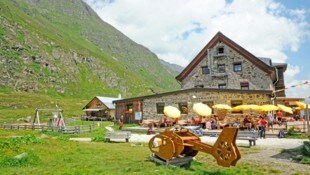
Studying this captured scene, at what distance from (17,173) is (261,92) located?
92.0ft

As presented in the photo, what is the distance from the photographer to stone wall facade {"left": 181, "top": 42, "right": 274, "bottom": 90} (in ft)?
131

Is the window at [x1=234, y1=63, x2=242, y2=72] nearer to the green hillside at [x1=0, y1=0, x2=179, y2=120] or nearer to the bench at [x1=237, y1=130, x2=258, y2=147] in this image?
the bench at [x1=237, y1=130, x2=258, y2=147]

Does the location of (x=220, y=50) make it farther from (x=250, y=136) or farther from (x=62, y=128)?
(x=250, y=136)

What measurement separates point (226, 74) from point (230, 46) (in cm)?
366

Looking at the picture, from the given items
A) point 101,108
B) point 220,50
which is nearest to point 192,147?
point 220,50

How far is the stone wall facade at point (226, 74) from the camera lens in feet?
131

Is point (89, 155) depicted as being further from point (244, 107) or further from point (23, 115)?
point (23, 115)

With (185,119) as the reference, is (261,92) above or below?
above

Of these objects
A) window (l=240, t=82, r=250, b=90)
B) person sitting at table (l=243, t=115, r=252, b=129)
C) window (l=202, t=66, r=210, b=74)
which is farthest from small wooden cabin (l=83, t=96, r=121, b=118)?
person sitting at table (l=243, t=115, r=252, b=129)

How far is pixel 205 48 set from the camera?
43594 mm

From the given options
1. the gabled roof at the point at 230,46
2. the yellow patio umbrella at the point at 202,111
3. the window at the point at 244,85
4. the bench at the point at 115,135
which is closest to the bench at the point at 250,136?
the yellow patio umbrella at the point at 202,111

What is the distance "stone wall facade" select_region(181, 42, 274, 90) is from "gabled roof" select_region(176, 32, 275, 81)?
1.17 feet

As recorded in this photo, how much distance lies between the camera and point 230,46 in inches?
1657

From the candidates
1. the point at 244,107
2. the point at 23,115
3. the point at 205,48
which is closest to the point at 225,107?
the point at 244,107
